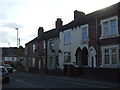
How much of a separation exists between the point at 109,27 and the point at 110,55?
10.6 feet

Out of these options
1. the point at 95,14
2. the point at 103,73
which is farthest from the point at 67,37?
the point at 103,73

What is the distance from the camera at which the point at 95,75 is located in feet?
82.3

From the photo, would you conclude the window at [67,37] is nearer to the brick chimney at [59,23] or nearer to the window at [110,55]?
the brick chimney at [59,23]

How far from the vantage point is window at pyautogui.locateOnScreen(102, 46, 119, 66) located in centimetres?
2587

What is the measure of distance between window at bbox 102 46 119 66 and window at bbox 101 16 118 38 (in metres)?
1.56

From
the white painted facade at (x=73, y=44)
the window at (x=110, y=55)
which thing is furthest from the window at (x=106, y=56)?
the white painted facade at (x=73, y=44)

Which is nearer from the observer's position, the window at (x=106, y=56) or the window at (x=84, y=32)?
the window at (x=106, y=56)

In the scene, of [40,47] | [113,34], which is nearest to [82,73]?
[113,34]

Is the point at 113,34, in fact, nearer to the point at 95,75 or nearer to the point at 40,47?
the point at 95,75

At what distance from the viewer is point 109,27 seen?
1062 inches

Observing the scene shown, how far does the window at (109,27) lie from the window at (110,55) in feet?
5.10

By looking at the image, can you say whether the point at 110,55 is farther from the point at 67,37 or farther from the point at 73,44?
the point at 67,37

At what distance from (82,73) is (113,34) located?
21.1 feet

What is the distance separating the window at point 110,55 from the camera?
25867 mm
